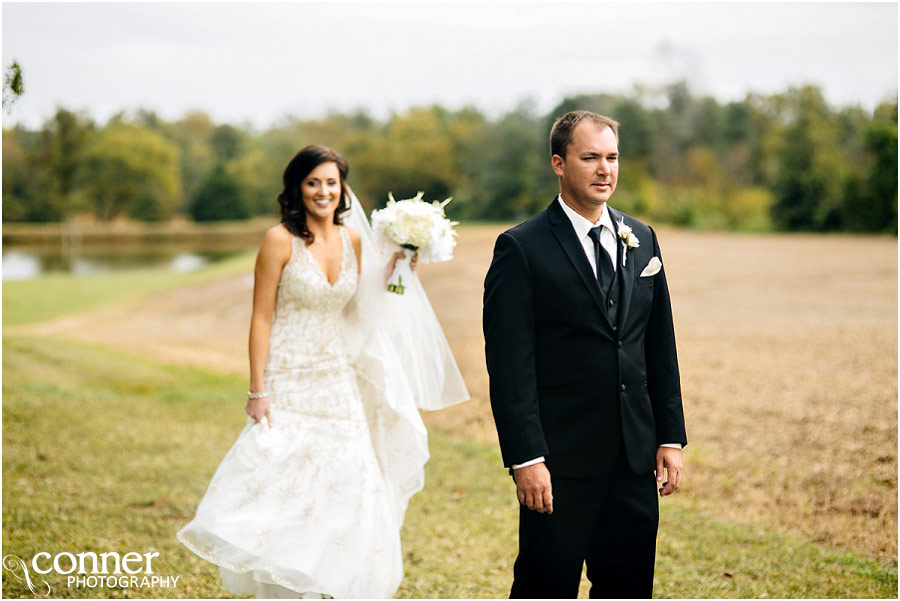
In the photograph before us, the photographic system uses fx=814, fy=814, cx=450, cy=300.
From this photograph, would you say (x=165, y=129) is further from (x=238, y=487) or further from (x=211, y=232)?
(x=238, y=487)

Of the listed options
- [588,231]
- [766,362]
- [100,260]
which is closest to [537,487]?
[588,231]

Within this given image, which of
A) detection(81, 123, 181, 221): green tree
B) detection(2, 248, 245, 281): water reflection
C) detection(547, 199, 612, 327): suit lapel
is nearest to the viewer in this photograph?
detection(547, 199, 612, 327): suit lapel

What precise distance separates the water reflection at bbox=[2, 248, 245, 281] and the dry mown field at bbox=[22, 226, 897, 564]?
607 inches

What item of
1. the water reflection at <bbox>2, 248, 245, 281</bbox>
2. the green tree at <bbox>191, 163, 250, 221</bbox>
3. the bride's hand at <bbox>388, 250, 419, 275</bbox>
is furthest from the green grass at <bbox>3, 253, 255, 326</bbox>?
the bride's hand at <bbox>388, 250, 419, 275</bbox>

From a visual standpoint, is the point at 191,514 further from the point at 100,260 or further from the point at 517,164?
the point at 100,260

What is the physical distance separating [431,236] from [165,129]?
63.6 m

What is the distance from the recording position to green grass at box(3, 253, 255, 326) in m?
22.0

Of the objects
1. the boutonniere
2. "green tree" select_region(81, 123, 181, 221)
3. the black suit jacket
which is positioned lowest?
the black suit jacket

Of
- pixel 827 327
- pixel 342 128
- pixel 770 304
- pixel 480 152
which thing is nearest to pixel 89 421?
pixel 827 327

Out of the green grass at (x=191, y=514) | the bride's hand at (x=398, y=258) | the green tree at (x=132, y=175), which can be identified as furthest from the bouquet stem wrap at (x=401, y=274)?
the green tree at (x=132, y=175)

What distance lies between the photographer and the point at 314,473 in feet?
13.0

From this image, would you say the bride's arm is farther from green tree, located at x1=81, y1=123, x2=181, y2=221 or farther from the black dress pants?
green tree, located at x1=81, y1=123, x2=181, y2=221

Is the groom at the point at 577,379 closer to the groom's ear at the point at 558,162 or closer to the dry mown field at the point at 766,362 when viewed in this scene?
the groom's ear at the point at 558,162

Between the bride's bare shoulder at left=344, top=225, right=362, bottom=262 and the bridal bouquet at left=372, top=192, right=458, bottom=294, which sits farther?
the bride's bare shoulder at left=344, top=225, right=362, bottom=262
